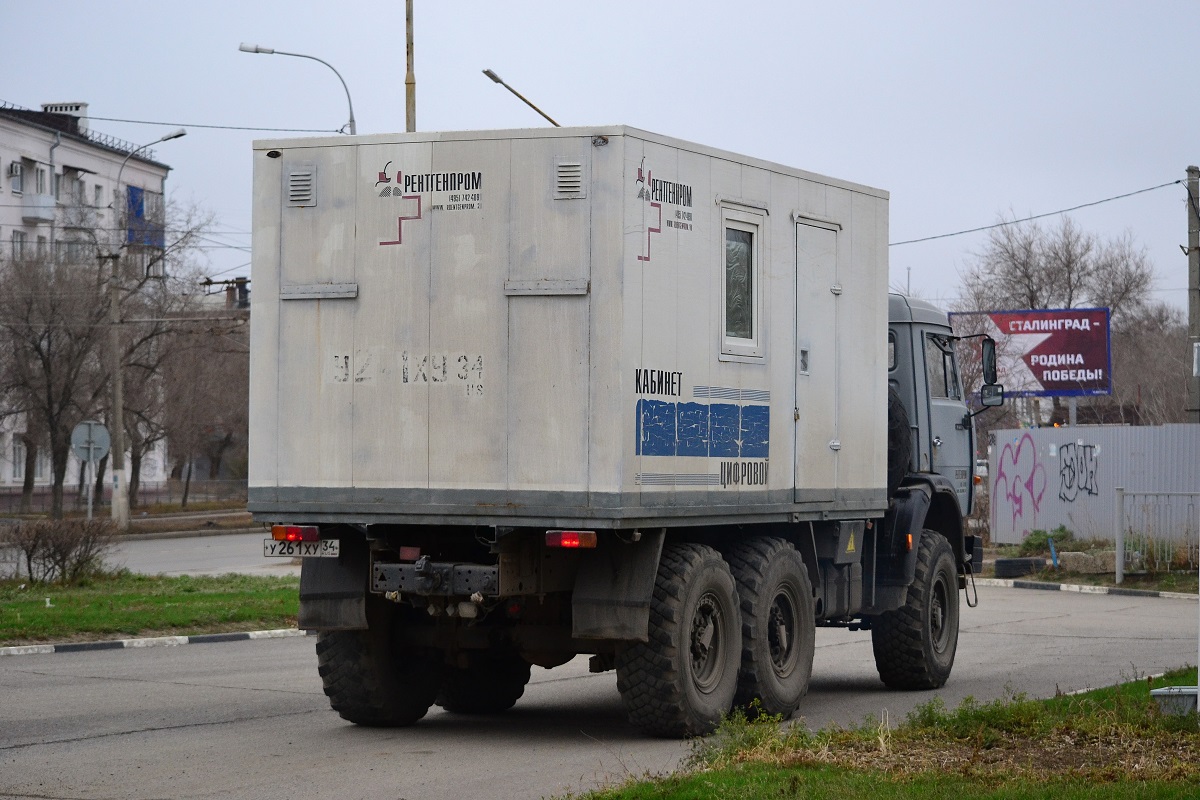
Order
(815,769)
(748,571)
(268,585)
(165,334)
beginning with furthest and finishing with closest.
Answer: (165,334) → (268,585) → (748,571) → (815,769)

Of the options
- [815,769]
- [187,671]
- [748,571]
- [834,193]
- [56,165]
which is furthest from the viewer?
[56,165]

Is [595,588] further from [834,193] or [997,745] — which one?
[834,193]

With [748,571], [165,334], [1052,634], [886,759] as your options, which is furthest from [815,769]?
[165,334]

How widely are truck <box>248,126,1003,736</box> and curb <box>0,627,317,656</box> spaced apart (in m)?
5.09

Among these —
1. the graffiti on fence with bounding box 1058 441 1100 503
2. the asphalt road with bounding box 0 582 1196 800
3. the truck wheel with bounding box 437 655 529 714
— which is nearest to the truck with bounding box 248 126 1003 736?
the truck wheel with bounding box 437 655 529 714

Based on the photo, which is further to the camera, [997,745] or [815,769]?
[997,745]

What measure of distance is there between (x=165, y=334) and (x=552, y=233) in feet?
157

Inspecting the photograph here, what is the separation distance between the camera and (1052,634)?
18438mm

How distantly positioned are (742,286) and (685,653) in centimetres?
258

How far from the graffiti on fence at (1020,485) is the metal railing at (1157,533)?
722 cm

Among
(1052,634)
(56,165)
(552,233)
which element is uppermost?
(56,165)

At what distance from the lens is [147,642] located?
16.7 m

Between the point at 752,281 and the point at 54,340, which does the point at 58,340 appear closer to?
the point at 54,340

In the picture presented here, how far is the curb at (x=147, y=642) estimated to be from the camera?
15.6 meters
